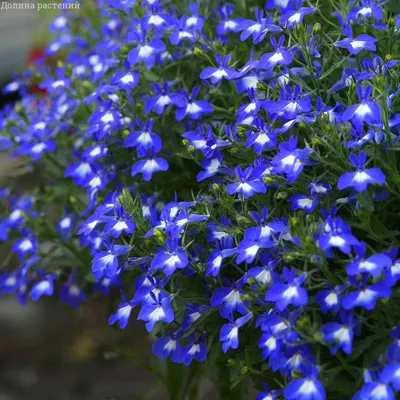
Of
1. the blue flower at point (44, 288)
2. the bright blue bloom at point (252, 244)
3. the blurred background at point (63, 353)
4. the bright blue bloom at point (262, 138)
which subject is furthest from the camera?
the blurred background at point (63, 353)

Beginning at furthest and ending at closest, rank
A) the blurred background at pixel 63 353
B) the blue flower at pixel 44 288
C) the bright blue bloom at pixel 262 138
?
the blurred background at pixel 63 353 < the blue flower at pixel 44 288 < the bright blue bloom at pixel 262 138

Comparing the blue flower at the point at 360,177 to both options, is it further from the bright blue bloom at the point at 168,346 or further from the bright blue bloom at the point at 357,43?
the bright blue bloom at the point at 168,346

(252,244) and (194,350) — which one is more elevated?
(252,244)

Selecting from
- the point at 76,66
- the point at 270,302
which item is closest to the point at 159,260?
the point at 270,302

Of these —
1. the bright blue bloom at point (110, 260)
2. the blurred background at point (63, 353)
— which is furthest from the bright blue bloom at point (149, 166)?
the blurred background at point (63, 353)

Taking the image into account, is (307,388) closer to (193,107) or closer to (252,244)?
(252,244)

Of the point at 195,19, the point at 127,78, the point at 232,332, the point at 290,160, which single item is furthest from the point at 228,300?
the point at 195,19

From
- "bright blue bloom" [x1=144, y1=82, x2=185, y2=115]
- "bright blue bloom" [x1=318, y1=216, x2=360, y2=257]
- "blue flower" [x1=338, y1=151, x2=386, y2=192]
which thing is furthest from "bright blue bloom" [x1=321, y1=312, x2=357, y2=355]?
"bright blue bloom" [x1=144, y1=82, x2=185, y2=115]
